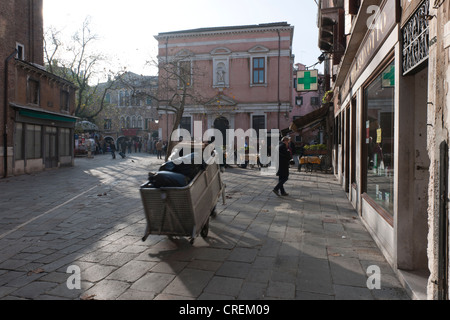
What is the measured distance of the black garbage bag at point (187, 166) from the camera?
201 inches

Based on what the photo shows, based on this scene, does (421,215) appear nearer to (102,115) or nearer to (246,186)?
(246,186)

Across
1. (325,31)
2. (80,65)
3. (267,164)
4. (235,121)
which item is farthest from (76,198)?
(80,65)

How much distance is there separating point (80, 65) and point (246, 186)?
2791 centimetres

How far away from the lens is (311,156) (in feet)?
56.2

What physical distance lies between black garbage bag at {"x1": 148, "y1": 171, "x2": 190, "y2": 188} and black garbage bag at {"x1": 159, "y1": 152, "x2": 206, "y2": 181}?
26 cm

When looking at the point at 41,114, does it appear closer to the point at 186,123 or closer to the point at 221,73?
the point at 186,123

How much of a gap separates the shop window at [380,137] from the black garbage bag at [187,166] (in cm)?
280

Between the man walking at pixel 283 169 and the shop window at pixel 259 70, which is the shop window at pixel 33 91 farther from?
the shop window at pixel 259 70

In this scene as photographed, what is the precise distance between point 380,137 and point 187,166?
331 centimetres

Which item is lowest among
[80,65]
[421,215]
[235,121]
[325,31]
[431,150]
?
[421,215]

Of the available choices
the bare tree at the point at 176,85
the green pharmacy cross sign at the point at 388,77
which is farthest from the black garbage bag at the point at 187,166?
the bare tree at the point at 176,85

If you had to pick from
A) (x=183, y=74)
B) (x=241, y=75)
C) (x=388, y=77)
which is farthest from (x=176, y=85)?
(x=388, y=77)

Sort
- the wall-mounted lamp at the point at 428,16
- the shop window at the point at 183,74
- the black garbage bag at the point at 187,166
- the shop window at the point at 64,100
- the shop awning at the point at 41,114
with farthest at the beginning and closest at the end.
→ the shop window at the point at 64,100
the shop window at the point at 183,74
the shop awning at the point at 41,114
the black garbage bag at the point at 187,166
the wall-mounted lamp at the point at 428,16

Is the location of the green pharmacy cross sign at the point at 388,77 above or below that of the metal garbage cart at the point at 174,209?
above
